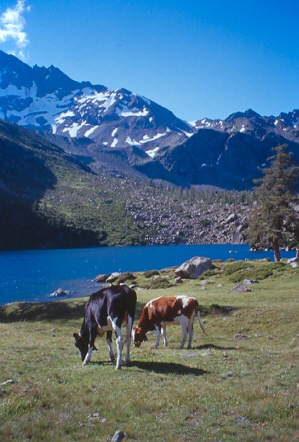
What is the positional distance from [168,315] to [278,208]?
37.7 meters

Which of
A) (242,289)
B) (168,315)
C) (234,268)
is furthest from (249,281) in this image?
→ (168,315)

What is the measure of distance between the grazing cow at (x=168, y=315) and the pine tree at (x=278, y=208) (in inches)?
1409

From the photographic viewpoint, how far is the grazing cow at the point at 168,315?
1967 cm

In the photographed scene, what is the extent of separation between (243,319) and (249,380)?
15010mm

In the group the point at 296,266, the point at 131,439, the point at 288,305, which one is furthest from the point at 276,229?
the point at 131,439

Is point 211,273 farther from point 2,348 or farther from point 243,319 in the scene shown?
point 2,348

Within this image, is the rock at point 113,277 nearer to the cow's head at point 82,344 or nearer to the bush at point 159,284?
the bush at point 159,284

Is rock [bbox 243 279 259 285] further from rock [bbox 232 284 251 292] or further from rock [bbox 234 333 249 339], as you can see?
rock [bbox 234 333 249 339]

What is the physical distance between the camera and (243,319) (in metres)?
26.2

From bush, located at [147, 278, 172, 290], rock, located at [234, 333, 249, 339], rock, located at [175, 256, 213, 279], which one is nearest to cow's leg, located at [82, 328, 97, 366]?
rock, located at [234, 333, 249, 339]

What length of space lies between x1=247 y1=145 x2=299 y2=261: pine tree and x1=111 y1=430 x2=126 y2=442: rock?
47.6m

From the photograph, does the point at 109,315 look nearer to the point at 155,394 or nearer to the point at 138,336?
the point at 155,394

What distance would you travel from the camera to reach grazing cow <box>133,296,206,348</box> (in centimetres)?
1967

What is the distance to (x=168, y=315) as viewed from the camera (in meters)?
20.0
